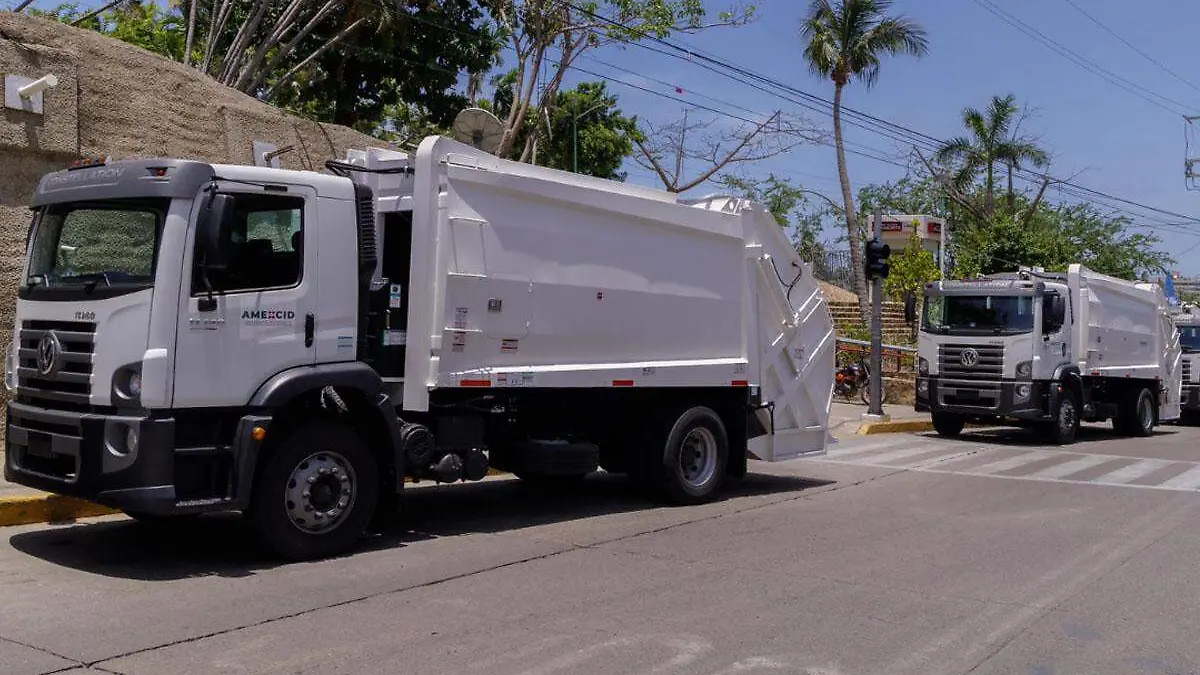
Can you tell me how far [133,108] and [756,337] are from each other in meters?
7.41

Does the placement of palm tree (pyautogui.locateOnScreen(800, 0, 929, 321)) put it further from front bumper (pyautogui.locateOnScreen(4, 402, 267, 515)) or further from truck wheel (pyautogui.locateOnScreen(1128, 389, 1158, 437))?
front bumper (pyautogui.locateOnScreen(4, 402, 267, 515))

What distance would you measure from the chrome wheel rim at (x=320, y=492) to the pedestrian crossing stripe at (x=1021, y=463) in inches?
346

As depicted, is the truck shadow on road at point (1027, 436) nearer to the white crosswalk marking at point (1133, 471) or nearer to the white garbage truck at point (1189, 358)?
the white crosswalk marking at point (1133, 471)

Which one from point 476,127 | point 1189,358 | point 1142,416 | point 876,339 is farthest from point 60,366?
point 1189,358

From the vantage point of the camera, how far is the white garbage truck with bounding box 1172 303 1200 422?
1041 inches

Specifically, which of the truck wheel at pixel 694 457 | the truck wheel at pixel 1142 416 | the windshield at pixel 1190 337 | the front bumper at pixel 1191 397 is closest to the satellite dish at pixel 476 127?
the truck wheel at pixel 694 457

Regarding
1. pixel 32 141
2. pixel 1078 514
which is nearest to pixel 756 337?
pixel 1078 514

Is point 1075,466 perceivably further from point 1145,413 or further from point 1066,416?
point 1145,413

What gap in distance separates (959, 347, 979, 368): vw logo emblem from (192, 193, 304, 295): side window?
45.3 ft

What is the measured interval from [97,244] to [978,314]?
15139mm

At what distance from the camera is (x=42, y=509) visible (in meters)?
9.06

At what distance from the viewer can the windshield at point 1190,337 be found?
27.3 metres

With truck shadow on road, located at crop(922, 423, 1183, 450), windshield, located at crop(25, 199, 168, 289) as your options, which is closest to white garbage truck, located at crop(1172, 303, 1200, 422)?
truck shadow on road, located at crop(922, 423, 1183, 450)

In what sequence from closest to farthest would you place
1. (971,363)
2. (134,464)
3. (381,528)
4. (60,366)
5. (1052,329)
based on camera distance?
(134,464) < (60,366) < (381,528) < (1052,329) < (971,363)
